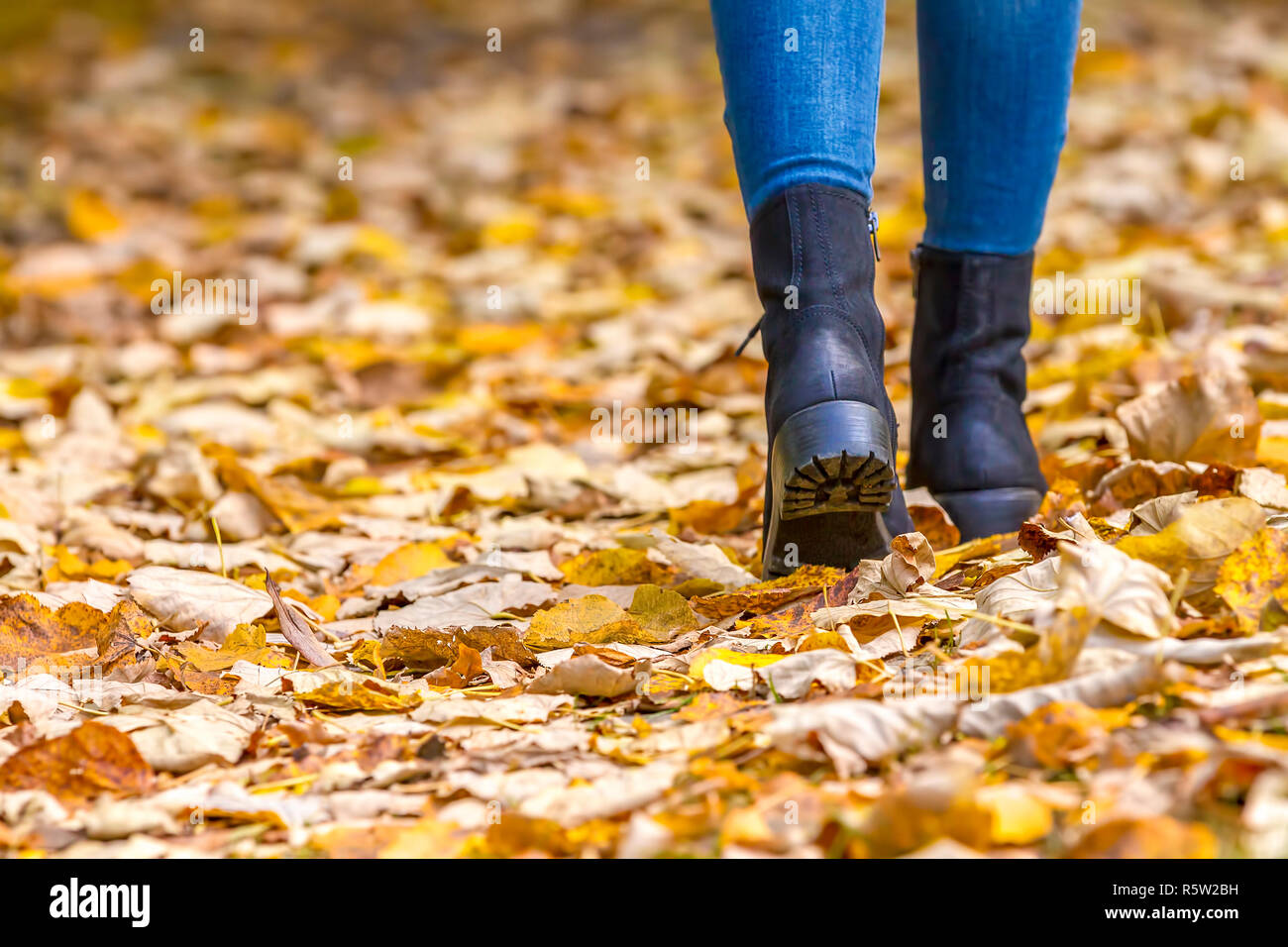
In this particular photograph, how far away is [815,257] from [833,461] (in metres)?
0.21

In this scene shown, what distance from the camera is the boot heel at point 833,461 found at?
113 centimetres

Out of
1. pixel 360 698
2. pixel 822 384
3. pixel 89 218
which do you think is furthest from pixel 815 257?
pixel 89 218

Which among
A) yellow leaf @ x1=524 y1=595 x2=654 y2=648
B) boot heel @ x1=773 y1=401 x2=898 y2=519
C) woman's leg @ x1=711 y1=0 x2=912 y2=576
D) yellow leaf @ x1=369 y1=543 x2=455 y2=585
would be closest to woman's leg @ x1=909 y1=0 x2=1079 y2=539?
woman's leg @ x1=711 y1=0 x2=912 y2=576

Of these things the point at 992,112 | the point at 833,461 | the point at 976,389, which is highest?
the point at 992,112

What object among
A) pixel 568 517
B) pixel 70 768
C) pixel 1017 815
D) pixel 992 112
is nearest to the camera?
pixel 1017 815

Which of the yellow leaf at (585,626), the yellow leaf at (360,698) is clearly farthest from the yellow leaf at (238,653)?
the yellow leaf at (585,626)

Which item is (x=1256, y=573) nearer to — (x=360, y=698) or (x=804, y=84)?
(x=804, y=84)

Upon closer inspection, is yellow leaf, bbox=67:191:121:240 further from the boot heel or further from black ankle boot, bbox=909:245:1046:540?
the boot heel

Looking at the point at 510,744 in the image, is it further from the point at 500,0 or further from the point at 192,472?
the point at 500,0

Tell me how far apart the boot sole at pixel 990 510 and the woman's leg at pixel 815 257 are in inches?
9.0

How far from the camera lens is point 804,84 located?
1.17 metres

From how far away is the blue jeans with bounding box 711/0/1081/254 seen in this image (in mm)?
1168

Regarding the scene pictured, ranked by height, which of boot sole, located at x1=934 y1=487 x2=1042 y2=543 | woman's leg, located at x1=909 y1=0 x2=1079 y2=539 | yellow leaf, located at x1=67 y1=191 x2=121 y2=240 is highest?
yellow leaf, located at x1=67 y1=191 x2=121 y2=240
